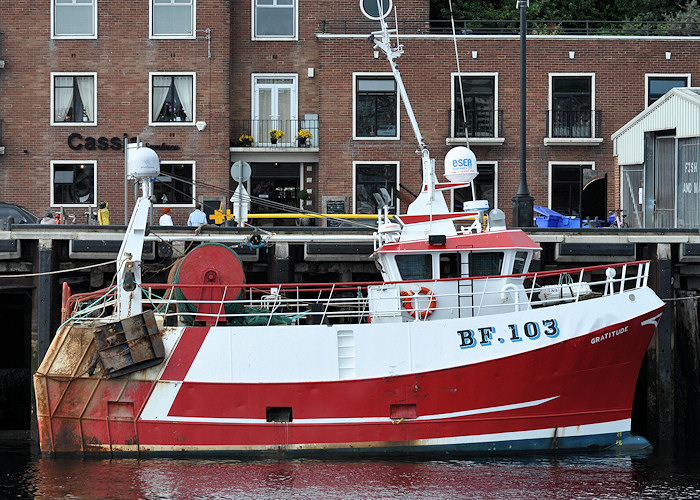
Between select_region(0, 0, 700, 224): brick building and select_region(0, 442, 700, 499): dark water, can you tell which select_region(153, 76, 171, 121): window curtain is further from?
select_region(0, 442, 700, 499): dark water

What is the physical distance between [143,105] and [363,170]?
712 cm

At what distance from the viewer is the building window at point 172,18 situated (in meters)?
34.3

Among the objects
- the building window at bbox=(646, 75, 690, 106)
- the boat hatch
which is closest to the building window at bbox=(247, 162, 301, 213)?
the building window at bbox=(646, 75, 690, 106)

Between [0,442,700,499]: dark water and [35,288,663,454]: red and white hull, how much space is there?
0.44 metres

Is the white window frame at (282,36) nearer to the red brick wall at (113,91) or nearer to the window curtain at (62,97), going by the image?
the red brick wall at (113,91)

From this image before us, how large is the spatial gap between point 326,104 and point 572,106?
25.0 feet

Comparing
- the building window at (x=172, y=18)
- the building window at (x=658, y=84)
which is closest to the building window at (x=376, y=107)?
the building window at (x=172, y=18)

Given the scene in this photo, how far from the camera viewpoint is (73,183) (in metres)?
34.5

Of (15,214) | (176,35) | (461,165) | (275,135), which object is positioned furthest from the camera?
(275,135)

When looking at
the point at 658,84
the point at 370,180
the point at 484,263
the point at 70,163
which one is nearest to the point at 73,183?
the point at 70,163

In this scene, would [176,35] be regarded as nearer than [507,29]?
Yes

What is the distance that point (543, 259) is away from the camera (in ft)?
76.3

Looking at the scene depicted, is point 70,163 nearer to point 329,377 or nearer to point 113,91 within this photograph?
point 113,91

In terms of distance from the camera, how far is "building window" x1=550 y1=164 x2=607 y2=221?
1353 inches
